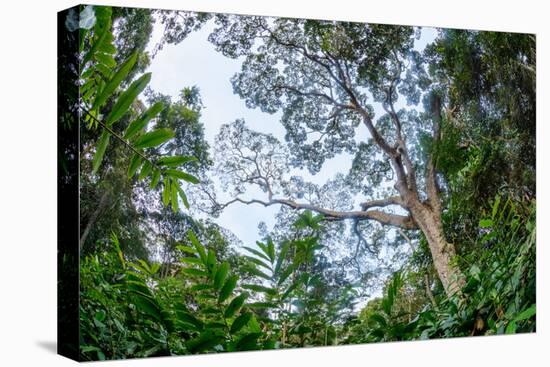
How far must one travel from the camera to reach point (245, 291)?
18.0 feet

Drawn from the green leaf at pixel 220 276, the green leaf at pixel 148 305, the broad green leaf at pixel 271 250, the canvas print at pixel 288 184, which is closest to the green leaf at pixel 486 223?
the canvas print at pixel 288 184

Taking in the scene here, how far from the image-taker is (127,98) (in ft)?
14.6

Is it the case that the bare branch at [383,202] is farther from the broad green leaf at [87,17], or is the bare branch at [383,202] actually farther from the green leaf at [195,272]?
the broad green leaf at [87,17]

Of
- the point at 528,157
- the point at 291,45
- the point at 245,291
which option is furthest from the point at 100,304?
the point at 528,157

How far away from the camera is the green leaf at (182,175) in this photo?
503 cm

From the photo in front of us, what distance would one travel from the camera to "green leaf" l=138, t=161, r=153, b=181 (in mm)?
4707

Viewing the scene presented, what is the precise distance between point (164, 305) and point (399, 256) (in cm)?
174

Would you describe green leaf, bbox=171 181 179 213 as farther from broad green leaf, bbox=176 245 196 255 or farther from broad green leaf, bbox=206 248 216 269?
broad green leaf, bbox=206 248 216 269

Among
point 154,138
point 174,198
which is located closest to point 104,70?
point 154,138

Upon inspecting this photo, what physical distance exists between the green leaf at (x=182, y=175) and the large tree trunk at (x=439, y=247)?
162 centimetres

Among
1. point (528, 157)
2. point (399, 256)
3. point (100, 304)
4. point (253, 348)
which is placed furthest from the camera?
point (528, 157)

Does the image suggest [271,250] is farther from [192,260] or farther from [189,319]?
[189,319]

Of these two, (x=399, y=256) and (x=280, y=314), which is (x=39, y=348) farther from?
(x=399, y=256)

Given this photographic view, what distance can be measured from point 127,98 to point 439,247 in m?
2.73
